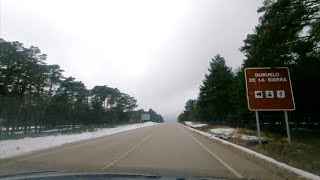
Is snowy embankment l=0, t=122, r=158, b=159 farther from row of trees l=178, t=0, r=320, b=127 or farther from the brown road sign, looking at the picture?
row of trees l=178, t=0, r=320, b=127

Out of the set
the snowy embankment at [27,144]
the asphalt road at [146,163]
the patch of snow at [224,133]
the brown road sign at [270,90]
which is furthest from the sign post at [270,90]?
the snowy embankment at [27,144]

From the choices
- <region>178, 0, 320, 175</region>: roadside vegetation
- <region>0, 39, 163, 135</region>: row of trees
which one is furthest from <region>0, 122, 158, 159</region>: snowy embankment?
<region>178, 0, 320, 175</region>: roadside vegetation

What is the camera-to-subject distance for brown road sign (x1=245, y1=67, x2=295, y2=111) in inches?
1004

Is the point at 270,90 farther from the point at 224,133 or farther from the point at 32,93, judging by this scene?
the point at 32,93

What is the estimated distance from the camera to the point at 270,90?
2583 cm

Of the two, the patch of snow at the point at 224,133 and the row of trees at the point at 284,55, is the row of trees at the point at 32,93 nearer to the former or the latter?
the patch of snow at the point at 224,133

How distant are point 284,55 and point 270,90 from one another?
14.3m

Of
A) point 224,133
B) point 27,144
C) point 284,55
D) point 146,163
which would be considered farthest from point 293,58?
point 146,163

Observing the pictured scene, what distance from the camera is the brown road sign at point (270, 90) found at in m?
25.5

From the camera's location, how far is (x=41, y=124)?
63656 mm

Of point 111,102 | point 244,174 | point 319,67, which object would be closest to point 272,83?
point 244,174

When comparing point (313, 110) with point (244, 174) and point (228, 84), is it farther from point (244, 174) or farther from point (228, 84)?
point (244, 174)

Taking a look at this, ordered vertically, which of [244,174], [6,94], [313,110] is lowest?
[244,174]

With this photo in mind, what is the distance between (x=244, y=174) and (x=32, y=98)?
4924 centimetres
